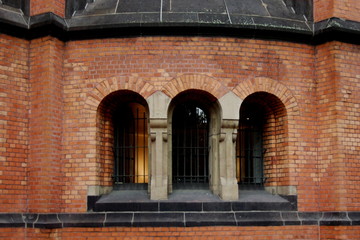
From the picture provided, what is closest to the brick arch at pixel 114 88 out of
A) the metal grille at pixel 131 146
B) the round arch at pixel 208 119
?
the round arch at pixel 208 119

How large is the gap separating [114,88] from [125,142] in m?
1.16

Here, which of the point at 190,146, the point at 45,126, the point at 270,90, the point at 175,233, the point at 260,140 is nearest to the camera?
the point at 175,233

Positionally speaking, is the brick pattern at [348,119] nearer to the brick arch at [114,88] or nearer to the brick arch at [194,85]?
the brick arch at [194,85]

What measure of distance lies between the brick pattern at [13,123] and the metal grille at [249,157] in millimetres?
3827

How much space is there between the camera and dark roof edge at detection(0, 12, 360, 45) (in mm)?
8750

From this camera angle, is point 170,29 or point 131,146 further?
point 131,146

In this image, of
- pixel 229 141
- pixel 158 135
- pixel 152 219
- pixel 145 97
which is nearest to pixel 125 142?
pixel 158 135

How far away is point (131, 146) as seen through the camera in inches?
367

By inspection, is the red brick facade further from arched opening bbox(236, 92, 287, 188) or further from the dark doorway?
the dark doorway

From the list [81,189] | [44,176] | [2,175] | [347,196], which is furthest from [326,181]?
[2,175]

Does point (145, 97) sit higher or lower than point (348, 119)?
higher

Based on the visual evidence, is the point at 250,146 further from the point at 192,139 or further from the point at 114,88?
the point at 114,88

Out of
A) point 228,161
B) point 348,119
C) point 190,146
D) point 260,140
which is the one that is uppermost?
point 348,119

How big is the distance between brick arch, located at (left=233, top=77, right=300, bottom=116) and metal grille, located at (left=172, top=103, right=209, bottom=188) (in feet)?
3.00
